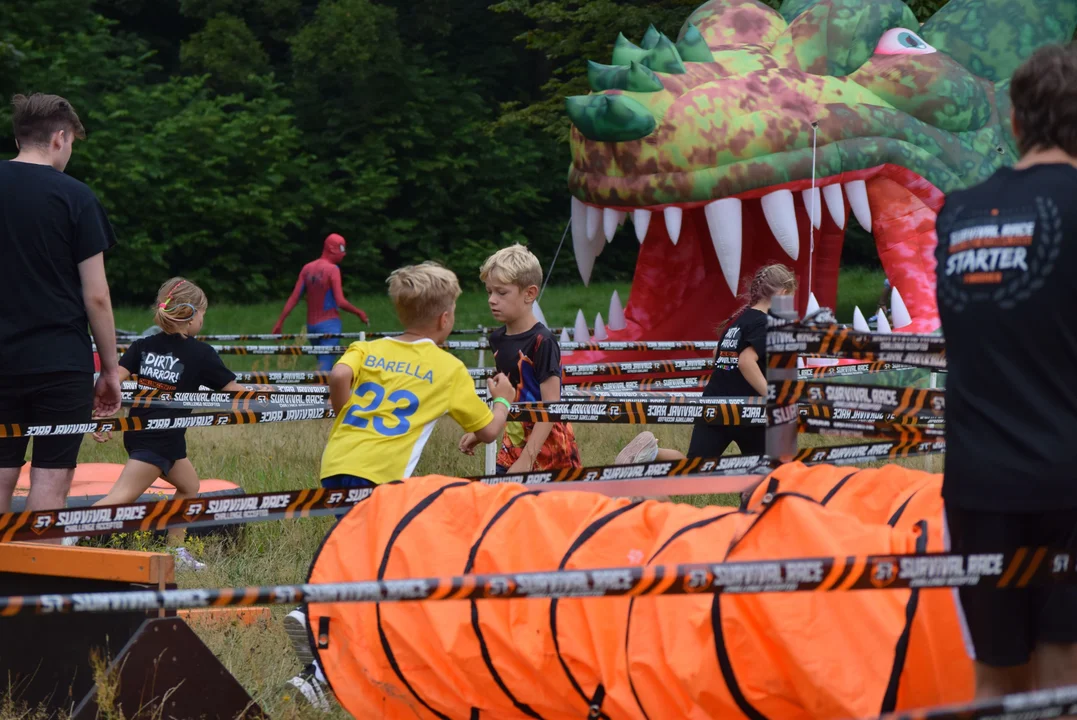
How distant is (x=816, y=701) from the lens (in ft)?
10.1

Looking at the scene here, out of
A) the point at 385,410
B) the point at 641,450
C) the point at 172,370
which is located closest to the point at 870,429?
the point at 385,410

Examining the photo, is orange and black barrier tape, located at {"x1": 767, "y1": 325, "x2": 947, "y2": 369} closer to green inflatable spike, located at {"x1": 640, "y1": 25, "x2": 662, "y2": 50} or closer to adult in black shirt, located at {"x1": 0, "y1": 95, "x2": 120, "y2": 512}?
adult in black shirt, located at {"x1": 0, "y1": 95, "x2": 120, "y2": 512}

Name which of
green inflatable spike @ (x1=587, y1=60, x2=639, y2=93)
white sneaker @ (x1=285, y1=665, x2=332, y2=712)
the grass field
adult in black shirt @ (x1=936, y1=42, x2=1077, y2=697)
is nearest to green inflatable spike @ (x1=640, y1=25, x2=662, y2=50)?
green inflatable spike @ (x1=587, y1=60, x2=639, y2=93)

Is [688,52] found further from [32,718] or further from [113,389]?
[32,718]

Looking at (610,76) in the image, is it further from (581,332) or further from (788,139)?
(581,332)

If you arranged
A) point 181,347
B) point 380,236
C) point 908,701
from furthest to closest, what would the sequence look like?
point 380,236, point 181,347, point 908,701

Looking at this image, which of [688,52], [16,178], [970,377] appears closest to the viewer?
[970,377]

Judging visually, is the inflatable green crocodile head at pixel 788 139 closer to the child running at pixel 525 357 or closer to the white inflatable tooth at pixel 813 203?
the white inflatable tooth at pixel 813 203

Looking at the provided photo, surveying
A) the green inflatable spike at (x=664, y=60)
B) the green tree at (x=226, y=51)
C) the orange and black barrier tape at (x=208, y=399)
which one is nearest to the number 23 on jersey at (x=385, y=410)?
the orange and black barrier tape at (x=208, y=399)

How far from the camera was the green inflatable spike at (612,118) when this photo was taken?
8.30 meters

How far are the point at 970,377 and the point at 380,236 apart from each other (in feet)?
90.1

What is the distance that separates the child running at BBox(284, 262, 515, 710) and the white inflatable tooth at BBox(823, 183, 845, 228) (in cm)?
449

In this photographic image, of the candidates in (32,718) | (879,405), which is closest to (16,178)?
(32,718)

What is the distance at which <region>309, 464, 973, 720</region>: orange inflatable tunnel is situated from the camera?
308 centimetres
